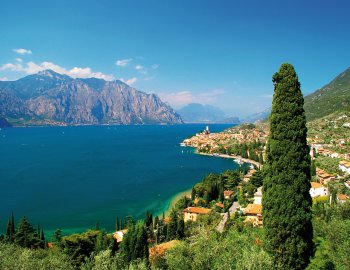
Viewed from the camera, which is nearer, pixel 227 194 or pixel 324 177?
pixel 227 194

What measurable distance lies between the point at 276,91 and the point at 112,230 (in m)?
32.1

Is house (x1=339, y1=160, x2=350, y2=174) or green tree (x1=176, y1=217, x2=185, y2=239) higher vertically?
house (x1=339, y1=160, x2=350, y2=174)

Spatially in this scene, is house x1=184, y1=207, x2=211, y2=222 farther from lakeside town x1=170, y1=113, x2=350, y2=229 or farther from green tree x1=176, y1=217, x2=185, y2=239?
green tree x1=176, y1=217, x2=185, y2=239

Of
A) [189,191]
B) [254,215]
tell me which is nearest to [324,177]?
[189,191]

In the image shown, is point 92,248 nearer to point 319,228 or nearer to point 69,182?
point 319,228

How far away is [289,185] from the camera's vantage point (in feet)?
49.9

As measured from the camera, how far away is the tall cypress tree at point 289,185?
15102mm

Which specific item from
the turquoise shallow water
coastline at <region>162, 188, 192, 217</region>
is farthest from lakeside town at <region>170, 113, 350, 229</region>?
the turquoise shallow water

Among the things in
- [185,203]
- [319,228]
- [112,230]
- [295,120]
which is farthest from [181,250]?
[185,203]

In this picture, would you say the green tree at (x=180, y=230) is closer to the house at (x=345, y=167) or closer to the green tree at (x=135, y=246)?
the green tree at (x=135, y=246)

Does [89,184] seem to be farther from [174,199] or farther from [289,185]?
[289,185]

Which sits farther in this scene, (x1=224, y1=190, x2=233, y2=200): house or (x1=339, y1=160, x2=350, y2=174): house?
(x1=339, y1=160, x2=350, y2=174): house

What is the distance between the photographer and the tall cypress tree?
595 inches

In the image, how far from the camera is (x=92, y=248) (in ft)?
95.8
